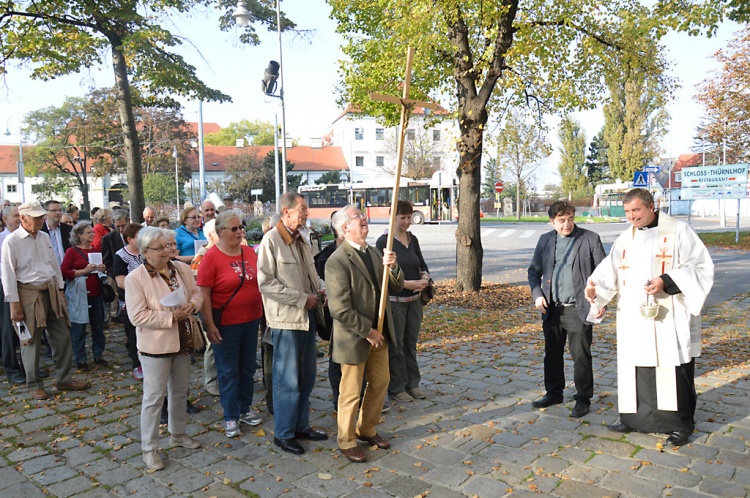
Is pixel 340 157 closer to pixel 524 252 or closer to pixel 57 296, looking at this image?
pixel 524 252

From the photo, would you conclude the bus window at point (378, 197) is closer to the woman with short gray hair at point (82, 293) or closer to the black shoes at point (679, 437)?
the woman with short gray hair at point (82, 293)

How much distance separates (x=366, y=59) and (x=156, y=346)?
1153 centimetres

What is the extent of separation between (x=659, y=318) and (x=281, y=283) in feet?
9.94

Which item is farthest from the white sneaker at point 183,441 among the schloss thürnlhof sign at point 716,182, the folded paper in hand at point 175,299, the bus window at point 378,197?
the bus window at point 378,197

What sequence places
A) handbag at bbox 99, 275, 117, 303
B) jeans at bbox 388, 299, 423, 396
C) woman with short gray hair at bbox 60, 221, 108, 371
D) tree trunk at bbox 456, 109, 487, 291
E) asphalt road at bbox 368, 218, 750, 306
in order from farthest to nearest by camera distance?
asphalt road at bbox 368, 218, 750, 306, tree trunk at bbox 456, 109, 487, 291, handbag at bbox 99, 275, 117, 303, woman with short gray hair at bbox 60, 221, 108, 371, jeans at bbox 388, 299, 423, 396

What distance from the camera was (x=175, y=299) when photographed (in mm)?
4320

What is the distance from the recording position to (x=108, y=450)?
474 cm

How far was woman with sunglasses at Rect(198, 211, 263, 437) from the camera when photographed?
4.82 m

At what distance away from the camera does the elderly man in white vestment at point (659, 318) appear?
15.2 feet

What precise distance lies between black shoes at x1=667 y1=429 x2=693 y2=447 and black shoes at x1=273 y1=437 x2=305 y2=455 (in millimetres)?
2829

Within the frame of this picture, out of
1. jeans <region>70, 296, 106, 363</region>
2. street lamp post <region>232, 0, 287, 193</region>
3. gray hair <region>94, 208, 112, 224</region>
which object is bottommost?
jeans <region>70, 296, 106, 363</region>

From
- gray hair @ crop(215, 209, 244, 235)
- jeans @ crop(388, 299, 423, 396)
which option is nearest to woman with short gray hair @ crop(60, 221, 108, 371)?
gray hair @ crop(215, 209, 244, 235)

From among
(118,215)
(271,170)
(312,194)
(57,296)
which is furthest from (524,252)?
(271,170)

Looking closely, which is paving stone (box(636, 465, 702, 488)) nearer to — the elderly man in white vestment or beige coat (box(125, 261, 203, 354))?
the elderly man in white vestment
